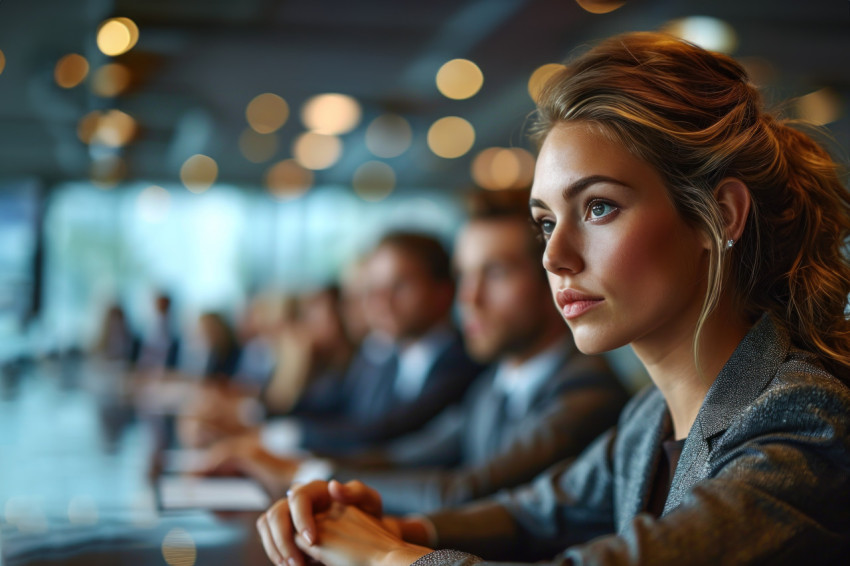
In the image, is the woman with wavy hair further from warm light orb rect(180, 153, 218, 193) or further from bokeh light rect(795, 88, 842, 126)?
warm light orb rect(180, 153, 218, 193)

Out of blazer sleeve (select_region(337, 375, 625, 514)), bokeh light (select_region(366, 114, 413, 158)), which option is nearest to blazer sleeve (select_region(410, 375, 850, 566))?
blazer sleeve (select_region(337, 375, 625, 514))

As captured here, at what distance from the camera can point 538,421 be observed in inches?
71.4

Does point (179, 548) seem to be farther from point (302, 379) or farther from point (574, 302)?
point (302, 379)

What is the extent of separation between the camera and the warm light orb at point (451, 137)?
8289mm

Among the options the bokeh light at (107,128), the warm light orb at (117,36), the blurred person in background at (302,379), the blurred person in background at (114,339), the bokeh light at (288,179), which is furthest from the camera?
the bokeh light at (288,179)

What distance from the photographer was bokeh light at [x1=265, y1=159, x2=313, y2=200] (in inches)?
432

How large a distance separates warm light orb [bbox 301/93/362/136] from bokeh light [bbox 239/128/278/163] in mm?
930

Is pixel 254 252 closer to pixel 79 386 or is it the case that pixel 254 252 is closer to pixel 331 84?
pixel 331 84

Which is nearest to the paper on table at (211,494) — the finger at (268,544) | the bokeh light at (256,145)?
the finger at (268,544)

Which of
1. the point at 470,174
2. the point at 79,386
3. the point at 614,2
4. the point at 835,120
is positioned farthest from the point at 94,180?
the point at 835,120

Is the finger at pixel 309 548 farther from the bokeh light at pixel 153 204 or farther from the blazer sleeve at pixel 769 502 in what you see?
the bokeh light at pixel 153 204

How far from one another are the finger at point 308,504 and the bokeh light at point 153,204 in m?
11.8

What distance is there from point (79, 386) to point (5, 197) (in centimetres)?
Result: 732

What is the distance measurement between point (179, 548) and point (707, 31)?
14.3 ft
